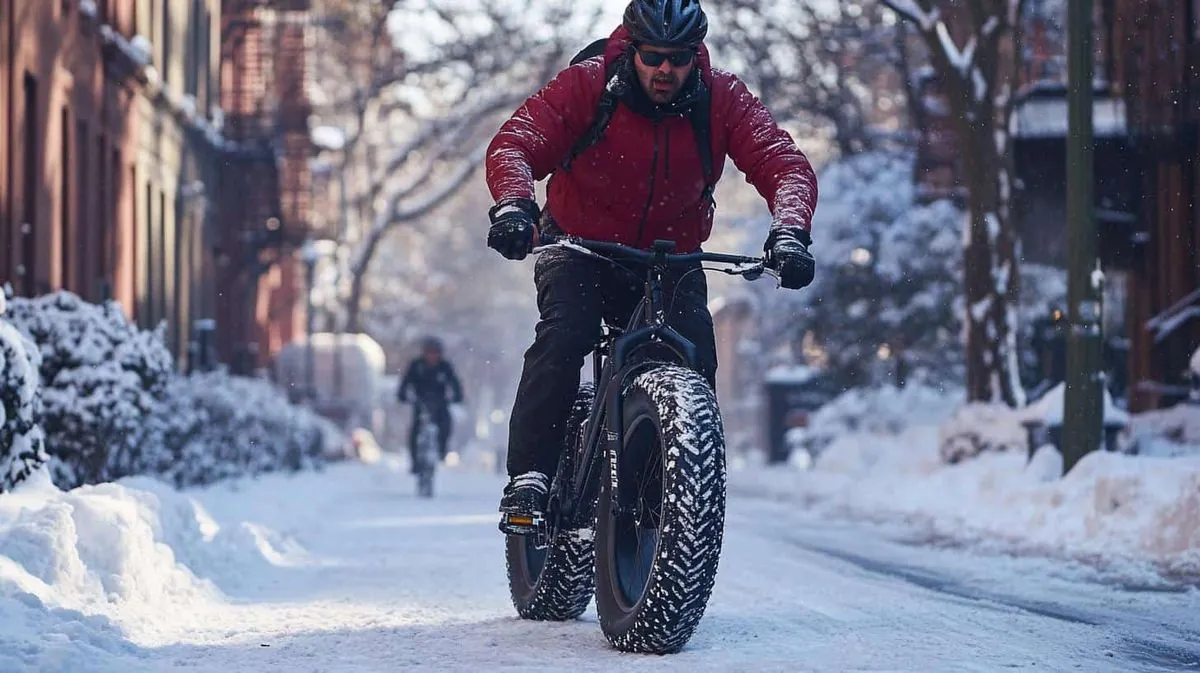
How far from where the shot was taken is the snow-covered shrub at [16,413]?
1012cm

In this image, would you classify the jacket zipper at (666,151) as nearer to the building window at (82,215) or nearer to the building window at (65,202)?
the building window at (65,202)

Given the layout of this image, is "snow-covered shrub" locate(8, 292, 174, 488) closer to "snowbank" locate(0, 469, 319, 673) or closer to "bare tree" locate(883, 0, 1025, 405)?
"snowbank" locate(0, 469, 319, 673)

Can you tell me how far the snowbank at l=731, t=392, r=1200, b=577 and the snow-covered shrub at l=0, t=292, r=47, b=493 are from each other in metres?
5.48

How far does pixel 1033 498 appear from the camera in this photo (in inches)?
606

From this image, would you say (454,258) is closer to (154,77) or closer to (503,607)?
(154,77)

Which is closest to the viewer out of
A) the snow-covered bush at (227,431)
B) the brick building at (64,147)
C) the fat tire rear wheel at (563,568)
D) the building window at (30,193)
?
the fat tire rear wheel at (563,568)

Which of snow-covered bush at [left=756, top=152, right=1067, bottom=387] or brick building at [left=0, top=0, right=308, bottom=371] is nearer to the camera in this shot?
brick building at [left=0, top=0, right=308, bottom=371]

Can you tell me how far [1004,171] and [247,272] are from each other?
833 inches

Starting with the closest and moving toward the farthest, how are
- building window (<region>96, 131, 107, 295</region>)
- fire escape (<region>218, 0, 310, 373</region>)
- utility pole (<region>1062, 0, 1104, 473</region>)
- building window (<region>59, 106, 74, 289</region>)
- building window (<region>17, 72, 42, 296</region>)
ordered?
utility pole (<region>1062, 0, 1104, 473</region>) → building window (<region>17, 72, 42, 296</region>) → building window (<region>59, 106, 74, 289</region>) → building window (<region>96, 131, 107, 295</region>) → fire escape (<region>218, 0, 310, 373</region>)

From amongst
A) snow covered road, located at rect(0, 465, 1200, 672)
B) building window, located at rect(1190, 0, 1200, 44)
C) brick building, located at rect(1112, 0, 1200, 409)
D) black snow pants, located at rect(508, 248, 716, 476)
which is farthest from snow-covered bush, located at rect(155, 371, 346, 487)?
building window, located at rect(1190, 0, 1200, 44)

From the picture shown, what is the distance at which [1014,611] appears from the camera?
8.88 meters

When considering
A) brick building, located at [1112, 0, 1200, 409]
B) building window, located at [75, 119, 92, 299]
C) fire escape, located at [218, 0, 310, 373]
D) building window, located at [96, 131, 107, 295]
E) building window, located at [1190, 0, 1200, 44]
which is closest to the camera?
building window, located at [75, 119, 92, 299]

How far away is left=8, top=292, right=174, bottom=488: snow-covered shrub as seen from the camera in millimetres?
13945

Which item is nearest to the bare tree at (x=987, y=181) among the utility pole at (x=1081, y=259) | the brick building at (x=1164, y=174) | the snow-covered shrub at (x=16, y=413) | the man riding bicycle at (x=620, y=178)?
the brick building at (x=1164, y=174)
